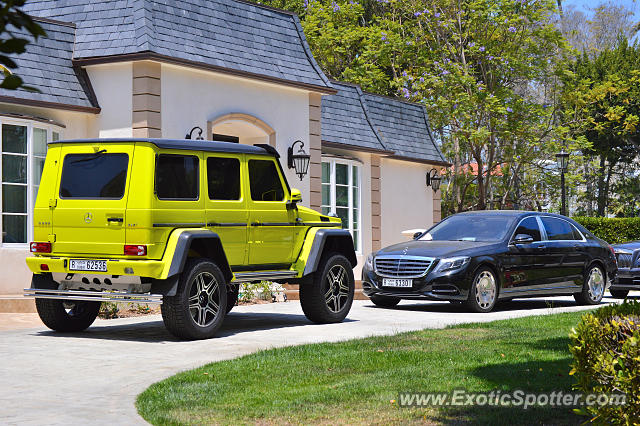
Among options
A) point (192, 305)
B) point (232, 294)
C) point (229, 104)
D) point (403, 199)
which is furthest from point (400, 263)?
point (403, 199)

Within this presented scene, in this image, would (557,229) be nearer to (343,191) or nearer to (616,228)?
(343,191)

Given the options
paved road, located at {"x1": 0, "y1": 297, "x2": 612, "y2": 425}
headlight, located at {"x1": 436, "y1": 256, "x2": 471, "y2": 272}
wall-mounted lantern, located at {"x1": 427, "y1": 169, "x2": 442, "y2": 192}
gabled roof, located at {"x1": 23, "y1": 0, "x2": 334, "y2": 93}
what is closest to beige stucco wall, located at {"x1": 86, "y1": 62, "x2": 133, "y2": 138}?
gabled roof, located at {"x1": 23, "y1": 0, "x2": 334, "y2": 93}

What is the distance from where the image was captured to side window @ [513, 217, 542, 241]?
→ 15141 mm

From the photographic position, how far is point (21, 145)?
15.5m

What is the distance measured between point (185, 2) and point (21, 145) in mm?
4364

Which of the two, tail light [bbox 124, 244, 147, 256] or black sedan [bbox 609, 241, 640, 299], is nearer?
tail light [bbox 124, 244, 147, 256]

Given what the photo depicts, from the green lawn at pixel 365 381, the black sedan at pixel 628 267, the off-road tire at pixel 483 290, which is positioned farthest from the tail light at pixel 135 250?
the black sedan at pixel 628 267

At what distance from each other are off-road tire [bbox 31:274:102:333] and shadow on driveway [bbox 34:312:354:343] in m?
0.12

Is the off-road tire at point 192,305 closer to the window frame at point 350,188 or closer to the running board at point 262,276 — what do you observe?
the running board at point 262,276

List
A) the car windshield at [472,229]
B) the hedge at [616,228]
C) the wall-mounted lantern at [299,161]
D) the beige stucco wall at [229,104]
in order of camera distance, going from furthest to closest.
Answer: the hedge at [616,228], the wall-mounted lantern at [299,161], the beige stucco wall at [229,104], the car windshield at [472,229]

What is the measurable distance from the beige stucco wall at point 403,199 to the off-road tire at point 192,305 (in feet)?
48.1

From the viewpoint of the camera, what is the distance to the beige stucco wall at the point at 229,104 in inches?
661

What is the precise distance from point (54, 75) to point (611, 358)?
13268mm

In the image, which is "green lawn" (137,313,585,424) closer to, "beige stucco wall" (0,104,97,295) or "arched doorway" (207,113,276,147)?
"beige stucco wall" (0,104,97,295)
